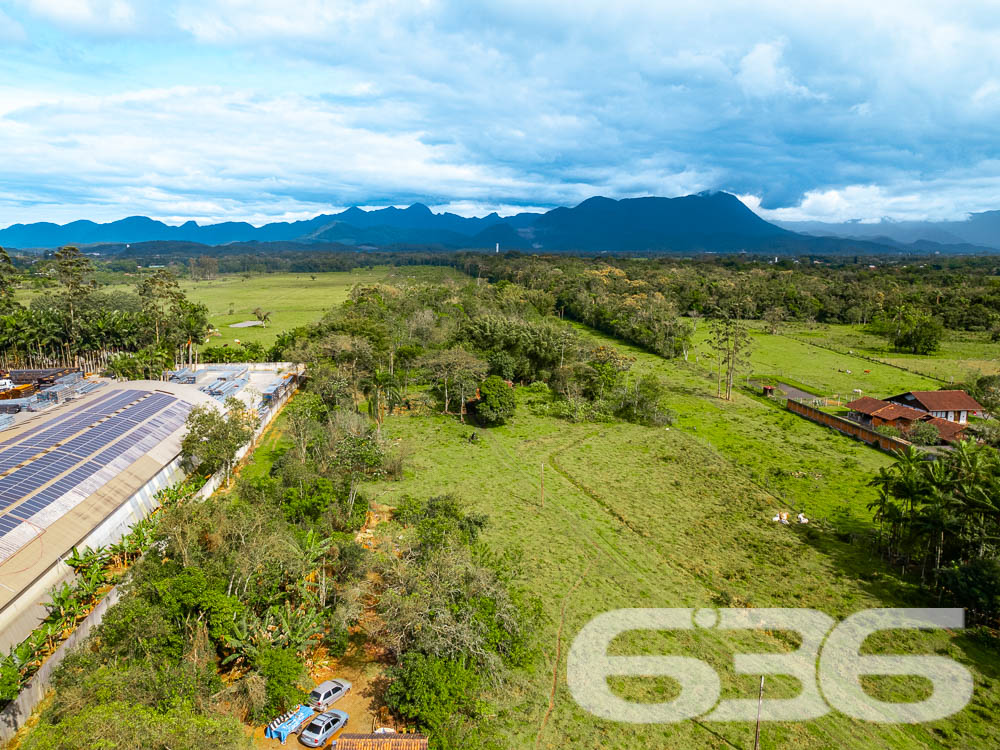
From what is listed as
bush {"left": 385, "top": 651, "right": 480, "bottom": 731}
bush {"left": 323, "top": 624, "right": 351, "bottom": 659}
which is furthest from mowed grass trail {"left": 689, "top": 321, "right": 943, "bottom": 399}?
bush {"left": 323, "top": 624, "right": 351, "bottom": 659}

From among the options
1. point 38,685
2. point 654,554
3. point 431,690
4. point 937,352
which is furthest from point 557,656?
point 937,352

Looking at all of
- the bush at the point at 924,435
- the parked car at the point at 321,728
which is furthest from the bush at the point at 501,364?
the parked car at the point at 321,728

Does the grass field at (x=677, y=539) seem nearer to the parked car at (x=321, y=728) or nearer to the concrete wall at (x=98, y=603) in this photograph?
the parked car at (x=321, y=728)

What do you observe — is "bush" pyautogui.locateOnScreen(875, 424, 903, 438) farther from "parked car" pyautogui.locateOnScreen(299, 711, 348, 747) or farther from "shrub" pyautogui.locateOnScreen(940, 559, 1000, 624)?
"parked car" pyautogui.locateOnScreen(299, 711, 348, 747)

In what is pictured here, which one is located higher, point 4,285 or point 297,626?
point 4,285

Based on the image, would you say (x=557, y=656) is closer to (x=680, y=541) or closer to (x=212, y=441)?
(x=680, y=541)
